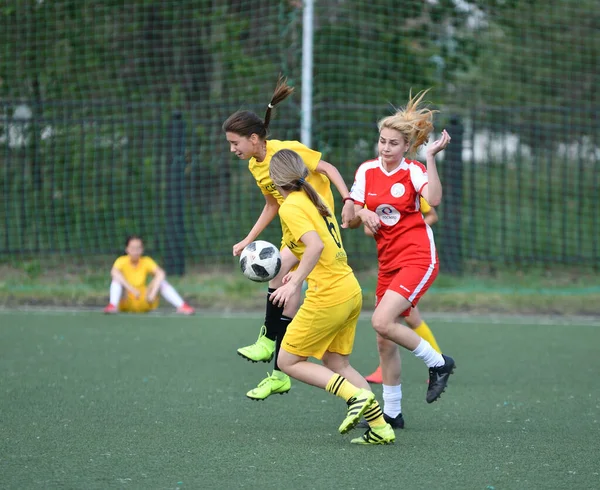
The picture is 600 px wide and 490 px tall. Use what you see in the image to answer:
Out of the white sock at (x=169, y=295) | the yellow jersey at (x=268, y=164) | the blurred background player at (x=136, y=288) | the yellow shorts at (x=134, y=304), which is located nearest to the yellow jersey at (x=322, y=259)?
the yellow jersey at (x=268, y=164)

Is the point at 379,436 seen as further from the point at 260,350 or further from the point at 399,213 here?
the point at 399,213

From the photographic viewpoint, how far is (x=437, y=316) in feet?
33.2

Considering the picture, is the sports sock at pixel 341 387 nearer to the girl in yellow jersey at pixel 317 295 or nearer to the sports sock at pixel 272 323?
the girl in yellow jersey at pixel 317 295

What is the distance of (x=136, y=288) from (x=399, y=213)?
585 centimetres

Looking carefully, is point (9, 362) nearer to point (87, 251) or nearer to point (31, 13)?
point (87, 251)

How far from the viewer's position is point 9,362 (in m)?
7.10

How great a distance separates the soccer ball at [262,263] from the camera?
519cm

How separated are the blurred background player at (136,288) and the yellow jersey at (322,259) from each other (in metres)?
5.70

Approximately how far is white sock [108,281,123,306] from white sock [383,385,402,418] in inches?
220

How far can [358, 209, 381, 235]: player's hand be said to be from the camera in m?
5.11

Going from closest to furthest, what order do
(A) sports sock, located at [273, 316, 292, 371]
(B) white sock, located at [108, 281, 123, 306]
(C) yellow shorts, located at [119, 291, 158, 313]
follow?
(A) sports sock, located at [273, 316, 292, 371], (B) white sock, located at [108, 281, 123, 306], (C) yellow shorts, located at [119, 291, 158, 313]

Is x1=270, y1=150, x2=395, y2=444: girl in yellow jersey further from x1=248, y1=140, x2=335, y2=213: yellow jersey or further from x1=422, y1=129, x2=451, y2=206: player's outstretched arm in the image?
x1=248, y1=140, x2=335, y2=213: yellow jersey

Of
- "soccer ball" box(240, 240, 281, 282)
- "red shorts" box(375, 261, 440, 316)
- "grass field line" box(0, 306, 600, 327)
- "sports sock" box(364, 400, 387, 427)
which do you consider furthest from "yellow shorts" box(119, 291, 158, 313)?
"sports sock" box(364, 400, 387, 427)

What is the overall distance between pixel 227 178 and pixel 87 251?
84.7 inches
